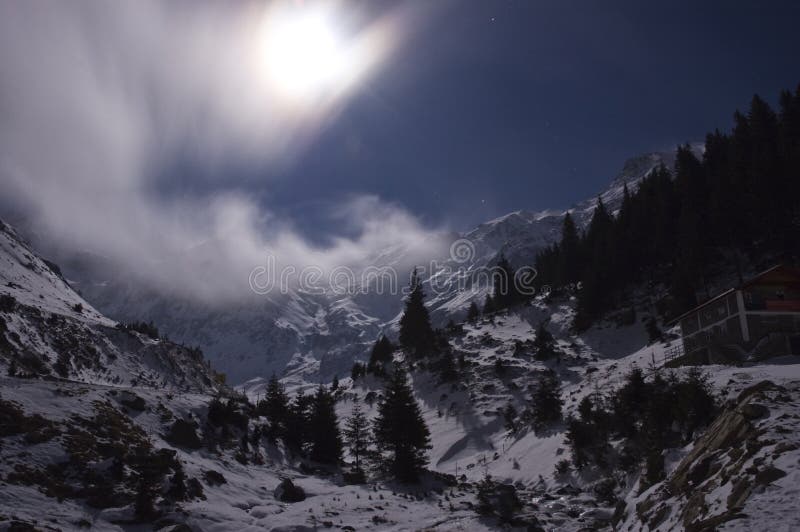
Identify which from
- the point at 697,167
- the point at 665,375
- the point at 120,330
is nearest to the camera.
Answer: the point at 665,375

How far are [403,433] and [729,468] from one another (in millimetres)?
26599

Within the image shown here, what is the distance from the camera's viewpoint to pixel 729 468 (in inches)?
588

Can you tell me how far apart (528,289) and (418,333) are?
89.6 ft

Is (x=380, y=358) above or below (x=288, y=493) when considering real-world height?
above

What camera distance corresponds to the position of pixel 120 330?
2724 inches

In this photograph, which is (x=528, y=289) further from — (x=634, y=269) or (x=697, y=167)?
(x=697, y=167)

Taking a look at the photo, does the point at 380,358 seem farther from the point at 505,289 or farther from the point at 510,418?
the point at 510,418

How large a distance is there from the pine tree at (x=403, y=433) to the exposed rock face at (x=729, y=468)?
19.8 m

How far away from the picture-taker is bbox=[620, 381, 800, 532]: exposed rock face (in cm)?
1309

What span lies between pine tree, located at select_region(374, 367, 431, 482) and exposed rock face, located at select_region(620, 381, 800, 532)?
19.8 m

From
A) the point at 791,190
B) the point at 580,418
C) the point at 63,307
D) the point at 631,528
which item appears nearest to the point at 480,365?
the point at 580,418

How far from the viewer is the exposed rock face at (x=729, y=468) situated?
13094 millimetres

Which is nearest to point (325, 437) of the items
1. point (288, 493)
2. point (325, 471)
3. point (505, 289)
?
point (325, 471)

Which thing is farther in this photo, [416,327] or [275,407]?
[416,327]
